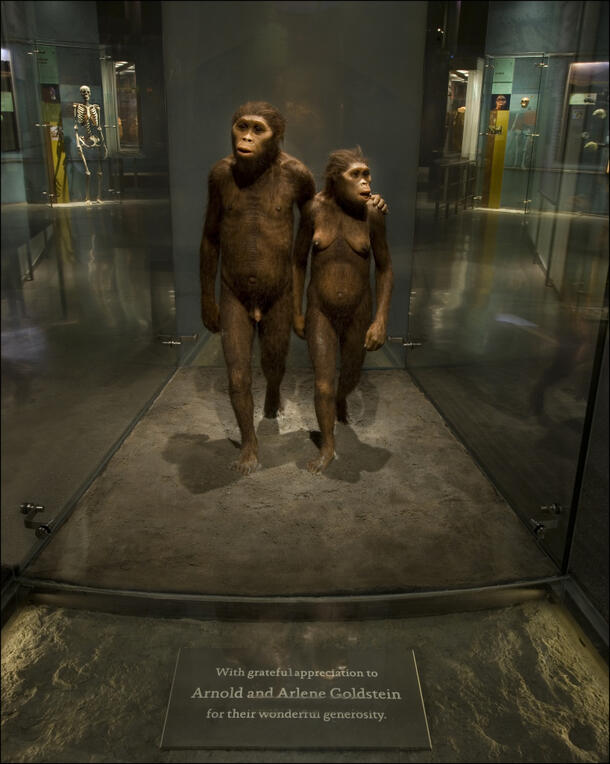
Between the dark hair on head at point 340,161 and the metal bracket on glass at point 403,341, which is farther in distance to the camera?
the metal bracket on glass at point 403,341

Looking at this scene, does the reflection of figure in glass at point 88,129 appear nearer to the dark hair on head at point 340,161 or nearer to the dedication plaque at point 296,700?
the dark hair on head at point 340,161

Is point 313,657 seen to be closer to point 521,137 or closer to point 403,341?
point 521,137

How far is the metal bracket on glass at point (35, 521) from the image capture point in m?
2.75

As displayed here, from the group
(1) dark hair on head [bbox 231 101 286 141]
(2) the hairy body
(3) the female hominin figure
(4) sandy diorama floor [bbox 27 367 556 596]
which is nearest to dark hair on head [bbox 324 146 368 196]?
(3) the female hominin figure

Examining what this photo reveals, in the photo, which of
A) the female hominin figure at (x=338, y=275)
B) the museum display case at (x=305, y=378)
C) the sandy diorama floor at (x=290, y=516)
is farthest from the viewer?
the female hominin figure at (x=338, y=275)

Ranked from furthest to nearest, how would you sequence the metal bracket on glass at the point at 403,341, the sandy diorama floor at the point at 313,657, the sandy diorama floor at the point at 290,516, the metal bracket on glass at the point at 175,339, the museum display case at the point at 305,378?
the metal bracket on glass at the point at 403,341, the metal bracket on glass at the point at 175,339, the sandy diorama floor at the point at 290,516, the museum display case at the point at 305,378, the sandy diorama floor at the point at 313,657

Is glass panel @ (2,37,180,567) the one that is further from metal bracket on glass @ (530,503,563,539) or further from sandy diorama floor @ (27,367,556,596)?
metal bracket on glass @ (530,503,563,539)

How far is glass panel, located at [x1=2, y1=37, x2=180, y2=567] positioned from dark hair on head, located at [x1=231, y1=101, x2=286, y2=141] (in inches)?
23.9

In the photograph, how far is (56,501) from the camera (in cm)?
309

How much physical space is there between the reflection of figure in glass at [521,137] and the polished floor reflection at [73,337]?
6.31ft

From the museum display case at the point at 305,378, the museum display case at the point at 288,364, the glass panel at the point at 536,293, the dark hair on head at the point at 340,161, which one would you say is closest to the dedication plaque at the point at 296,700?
Result: the museum display case at the point at 305,378

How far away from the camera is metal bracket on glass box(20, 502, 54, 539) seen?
2748mm

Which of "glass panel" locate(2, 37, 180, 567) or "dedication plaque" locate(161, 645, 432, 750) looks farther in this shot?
"glass panel" locate(2, 37, 180, 567)

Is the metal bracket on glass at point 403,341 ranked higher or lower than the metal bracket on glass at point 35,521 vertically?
higher
